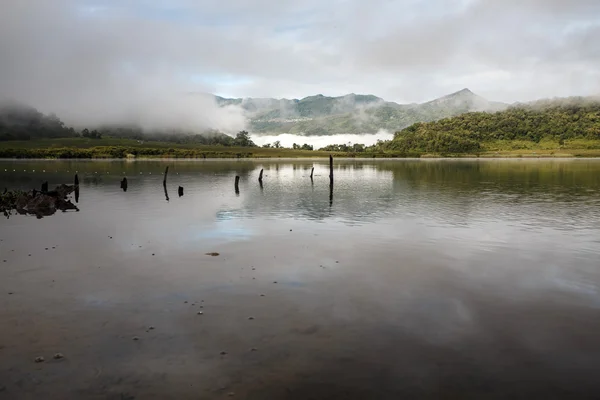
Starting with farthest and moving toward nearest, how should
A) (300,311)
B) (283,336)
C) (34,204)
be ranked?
(34,204) → (300,311) → (283,336)

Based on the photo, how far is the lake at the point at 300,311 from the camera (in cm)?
1200

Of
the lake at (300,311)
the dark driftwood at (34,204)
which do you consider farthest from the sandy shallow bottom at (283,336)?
the dark driftwood at (34,204)

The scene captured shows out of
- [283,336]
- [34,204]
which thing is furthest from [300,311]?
[34,204]

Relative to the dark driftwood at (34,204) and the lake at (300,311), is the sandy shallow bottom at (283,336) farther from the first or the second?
the dark driftwood at (34,204)

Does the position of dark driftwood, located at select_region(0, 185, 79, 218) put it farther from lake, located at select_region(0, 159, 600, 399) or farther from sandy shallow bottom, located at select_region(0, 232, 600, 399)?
sandy shallow bottom, located at select_region(0, 232, 600, 399)

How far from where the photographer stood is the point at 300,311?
17109mm

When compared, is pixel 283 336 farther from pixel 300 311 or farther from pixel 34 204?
pixel 34 204

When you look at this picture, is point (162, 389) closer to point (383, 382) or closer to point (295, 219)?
point (383, 382)

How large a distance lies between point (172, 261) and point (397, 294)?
12.9 metres

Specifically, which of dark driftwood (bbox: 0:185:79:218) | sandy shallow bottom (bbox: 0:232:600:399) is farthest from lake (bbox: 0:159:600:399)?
dark driftwood (bbox: 0:185:79:218)

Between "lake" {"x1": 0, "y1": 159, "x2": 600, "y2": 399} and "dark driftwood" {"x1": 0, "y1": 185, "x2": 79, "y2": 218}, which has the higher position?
"dark driftwood" {"x1": 0, "y1": 185, "x2": 79, "y2": 218}

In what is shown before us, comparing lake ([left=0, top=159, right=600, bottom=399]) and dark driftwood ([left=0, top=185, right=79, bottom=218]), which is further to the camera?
dark driftwood ([left=0, top=185, right=79, bottom=218])

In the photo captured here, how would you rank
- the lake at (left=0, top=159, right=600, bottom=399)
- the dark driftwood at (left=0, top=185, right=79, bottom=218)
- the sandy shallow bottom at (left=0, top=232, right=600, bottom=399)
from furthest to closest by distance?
1. the dark driftwood at (left=0, top=185, right=79, bottom=218)
2. the lake at (left=0, top=159, right=600, bottom=399)
3. the sandy shallow bottom at (left=0, top=232, right=600, bottom=399)

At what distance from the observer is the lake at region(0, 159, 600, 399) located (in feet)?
39.4
